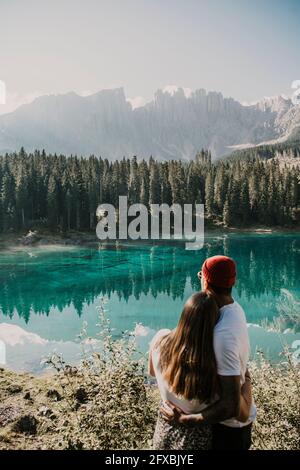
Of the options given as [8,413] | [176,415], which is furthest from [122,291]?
[176,415]

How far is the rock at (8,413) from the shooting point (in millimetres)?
10691

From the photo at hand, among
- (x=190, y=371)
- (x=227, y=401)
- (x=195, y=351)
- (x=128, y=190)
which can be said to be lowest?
(x=227, y=401)

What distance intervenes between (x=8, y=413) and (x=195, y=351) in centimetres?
956

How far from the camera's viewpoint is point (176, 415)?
381 centimetres

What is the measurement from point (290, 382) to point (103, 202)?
76330 millimetres

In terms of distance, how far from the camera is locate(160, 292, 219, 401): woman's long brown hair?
11.8 ft

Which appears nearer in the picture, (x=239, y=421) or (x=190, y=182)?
(x=239, y=421)

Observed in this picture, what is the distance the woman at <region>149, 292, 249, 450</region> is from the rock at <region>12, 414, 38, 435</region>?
24.0ft

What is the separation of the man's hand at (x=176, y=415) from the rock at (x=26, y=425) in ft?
24.1

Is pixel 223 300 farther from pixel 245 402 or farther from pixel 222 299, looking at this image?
pixel 245 402

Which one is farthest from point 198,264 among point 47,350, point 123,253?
point 47,350

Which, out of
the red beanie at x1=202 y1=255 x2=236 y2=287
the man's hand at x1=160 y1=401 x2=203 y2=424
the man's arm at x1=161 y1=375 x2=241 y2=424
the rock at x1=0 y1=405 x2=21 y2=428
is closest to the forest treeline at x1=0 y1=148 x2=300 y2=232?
the rock at x1=0 y1=405 x2=21 y2=428

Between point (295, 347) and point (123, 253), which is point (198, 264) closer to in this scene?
point (123, 253)
